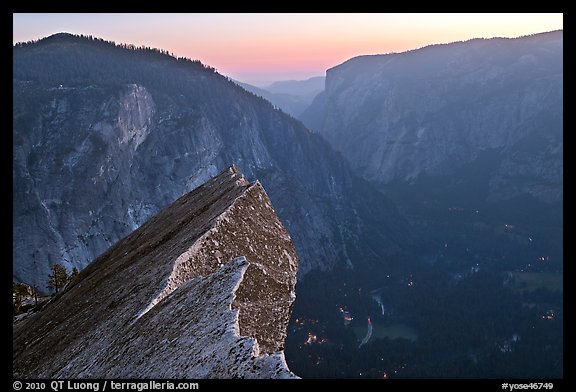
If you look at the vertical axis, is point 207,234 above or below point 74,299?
above

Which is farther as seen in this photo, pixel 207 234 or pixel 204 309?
pixel 207 234

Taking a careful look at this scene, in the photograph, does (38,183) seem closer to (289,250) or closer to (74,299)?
(74,299)
